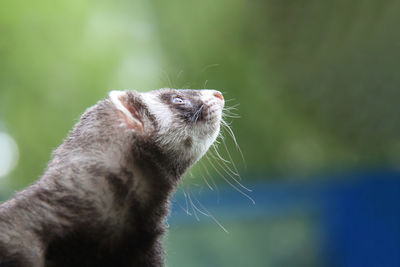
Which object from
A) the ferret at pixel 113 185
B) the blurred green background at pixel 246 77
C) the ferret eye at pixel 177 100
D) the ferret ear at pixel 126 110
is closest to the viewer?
the ferret at pixel 113 185

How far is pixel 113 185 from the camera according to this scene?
1449 mm

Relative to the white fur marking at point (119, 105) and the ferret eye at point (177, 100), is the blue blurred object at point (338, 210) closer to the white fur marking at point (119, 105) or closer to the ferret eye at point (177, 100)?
the ferret eye at point (177, 100)

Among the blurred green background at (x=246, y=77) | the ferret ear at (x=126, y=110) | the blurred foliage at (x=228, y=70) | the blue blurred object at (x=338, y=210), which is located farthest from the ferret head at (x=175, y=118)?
the blurred foliage at (x=228, y=70)

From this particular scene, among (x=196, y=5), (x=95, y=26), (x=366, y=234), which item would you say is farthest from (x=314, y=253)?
(x=95, y=26)

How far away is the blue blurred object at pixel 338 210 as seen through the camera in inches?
147

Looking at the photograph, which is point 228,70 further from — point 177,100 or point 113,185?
point 113,185

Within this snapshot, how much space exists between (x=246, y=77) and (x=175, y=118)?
3733 mm

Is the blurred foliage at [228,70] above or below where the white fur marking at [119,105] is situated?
below

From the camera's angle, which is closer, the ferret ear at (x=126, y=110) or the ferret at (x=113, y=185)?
the ferret at (x=113, y=185)

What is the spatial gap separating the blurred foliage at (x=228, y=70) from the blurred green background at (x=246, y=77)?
1cm

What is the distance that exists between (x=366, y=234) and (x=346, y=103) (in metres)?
1.42

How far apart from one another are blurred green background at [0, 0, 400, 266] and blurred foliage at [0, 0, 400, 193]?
0.04ft

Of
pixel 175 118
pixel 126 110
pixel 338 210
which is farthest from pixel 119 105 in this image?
pixel 338 210

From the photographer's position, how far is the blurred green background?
4219mm
